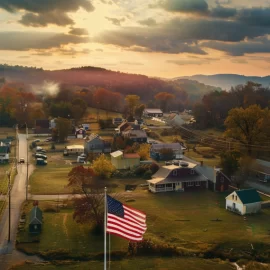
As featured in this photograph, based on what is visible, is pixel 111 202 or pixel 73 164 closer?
pixel 111 202

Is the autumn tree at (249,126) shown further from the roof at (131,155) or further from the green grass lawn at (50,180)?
the green grass lawn at (50,180)

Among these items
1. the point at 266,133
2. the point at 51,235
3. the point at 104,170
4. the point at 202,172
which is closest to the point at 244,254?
the point at 51,235

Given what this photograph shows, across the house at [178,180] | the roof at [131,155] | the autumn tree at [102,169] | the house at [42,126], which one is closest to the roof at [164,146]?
the roof at [131,155]

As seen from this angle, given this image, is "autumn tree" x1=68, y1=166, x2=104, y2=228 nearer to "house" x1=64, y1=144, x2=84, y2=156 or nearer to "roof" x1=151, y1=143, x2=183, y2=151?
"roof" x1=151, y1=143, x2=183, y2=151

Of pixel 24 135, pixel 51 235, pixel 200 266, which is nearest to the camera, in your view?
pixel 200 266

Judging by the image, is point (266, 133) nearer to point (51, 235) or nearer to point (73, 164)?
point (73, 164)

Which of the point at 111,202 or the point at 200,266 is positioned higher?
the point at 111,202
